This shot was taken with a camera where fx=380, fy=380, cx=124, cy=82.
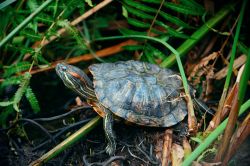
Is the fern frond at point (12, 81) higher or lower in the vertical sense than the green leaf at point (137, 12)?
lower

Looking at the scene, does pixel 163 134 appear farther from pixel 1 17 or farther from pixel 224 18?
pixel 1 17

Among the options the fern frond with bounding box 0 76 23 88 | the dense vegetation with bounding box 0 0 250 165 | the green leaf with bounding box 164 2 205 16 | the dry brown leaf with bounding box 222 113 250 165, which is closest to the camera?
the dry brown leaf with bounding box 222 113 250 165

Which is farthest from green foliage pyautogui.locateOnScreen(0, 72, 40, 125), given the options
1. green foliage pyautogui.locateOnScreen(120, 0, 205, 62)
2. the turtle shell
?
green foliage pyautogui.locateOnScreen(120, 0, 205, 62)

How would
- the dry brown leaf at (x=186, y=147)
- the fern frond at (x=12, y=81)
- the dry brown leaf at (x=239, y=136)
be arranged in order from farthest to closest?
the fern frond at (x=12, y=81) → the dry brown leaf at (x=186, y=147) → the dry brown leaf at (x=239, y=136)

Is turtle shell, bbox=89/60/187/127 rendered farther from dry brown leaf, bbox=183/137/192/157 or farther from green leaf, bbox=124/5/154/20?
green leaf, bbox=124/5/154/20

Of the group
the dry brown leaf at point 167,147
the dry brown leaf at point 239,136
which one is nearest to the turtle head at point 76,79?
the dry brown leaf at point 167,147

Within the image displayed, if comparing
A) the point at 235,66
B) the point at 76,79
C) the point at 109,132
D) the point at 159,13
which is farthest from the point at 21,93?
the point at 235,66

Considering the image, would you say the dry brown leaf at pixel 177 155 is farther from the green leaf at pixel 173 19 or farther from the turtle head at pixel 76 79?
the green leaf at pixel 173 19

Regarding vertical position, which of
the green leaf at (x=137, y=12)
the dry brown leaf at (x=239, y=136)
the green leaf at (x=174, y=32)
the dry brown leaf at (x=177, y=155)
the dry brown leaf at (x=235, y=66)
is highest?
the green leaf at (x=137, y=12)

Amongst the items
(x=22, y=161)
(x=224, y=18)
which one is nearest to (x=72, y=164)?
(x=22, y=161)
